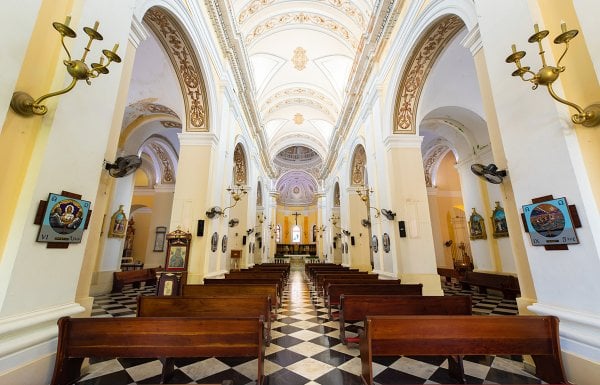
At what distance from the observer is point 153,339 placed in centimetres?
197

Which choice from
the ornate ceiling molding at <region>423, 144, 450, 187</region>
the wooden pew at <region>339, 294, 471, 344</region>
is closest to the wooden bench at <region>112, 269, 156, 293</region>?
the wooden pew at <region>339, 294, 471, 344</region>

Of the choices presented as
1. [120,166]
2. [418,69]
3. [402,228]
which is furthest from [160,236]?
[418,69]

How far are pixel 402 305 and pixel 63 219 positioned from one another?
11.5ft

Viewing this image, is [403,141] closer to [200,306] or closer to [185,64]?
[185,64]

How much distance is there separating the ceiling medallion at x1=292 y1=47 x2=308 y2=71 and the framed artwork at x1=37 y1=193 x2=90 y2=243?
1115 centimetres

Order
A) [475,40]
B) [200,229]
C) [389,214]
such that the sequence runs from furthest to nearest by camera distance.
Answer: [389,214] → [200,229] → [475,40]

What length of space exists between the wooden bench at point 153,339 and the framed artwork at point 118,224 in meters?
6.72

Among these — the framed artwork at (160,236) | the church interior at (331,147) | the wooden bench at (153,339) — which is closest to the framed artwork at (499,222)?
the church interior at (331,147)

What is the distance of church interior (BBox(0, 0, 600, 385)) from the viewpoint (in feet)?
6.00

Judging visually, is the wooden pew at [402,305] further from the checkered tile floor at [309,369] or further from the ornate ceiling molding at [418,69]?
the ornate ceiling molding at [418,69]

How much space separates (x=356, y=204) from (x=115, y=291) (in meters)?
8.94

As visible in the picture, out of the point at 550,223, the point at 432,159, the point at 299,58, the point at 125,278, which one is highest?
the point at 299,58

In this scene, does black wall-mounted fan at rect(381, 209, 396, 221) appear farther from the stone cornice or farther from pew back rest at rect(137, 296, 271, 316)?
pew back rest at rect(137, 296, 271, 316)

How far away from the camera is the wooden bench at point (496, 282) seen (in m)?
6.16
